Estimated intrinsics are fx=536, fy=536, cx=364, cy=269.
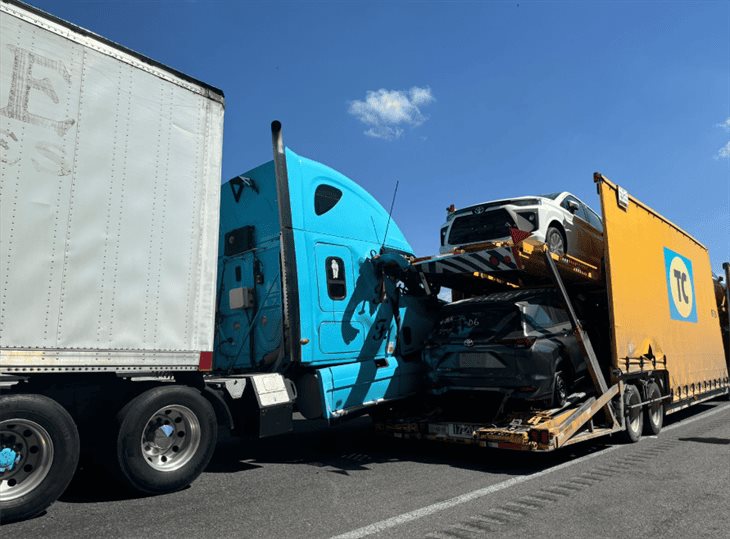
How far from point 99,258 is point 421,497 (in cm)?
359

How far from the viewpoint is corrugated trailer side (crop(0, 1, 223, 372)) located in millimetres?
4199

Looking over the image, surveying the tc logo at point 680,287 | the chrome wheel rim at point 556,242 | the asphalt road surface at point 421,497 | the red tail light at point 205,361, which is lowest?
the asphalt road surface at point 421,497

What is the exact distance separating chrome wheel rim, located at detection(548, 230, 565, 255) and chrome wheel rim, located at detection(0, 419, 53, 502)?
24.0 feet

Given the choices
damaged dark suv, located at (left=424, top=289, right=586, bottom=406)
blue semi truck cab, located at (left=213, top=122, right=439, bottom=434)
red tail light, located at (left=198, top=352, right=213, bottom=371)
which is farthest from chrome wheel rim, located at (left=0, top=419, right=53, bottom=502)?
damaged dark suv, located at (left=424, top=289, right=586, bottom=406)

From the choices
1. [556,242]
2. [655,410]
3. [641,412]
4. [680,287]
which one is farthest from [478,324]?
[680,287]

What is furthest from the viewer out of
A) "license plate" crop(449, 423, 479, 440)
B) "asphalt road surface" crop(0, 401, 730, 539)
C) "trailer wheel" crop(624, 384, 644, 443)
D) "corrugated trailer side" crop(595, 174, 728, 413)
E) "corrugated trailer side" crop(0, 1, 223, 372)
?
"trailer wheel" crop(624, 384, 644, 443)

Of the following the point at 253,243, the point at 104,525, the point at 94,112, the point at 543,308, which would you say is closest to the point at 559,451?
the point at 543,308

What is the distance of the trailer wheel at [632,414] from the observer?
780 cm

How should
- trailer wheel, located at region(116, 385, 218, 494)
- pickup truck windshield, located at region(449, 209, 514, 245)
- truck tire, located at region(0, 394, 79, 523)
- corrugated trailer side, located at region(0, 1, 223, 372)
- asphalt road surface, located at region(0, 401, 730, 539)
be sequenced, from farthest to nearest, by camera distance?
1. pickup truck windshield, located at region(449, 209, 514, 245)
2. trailer wheel, located at region(116, 385, 218, 494)
3. corrugated trailer side, located at region(0, 1, 223, 372)
4. asphalt road surface, located at region(0, 401, 730, 539)
5. truck tire, located at region(0, 394, 79, 523)

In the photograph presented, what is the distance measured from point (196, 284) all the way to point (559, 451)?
212 inches

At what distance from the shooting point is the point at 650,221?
936cm

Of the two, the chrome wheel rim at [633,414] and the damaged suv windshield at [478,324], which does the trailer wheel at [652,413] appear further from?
the damaged suv windshield at [478,324]

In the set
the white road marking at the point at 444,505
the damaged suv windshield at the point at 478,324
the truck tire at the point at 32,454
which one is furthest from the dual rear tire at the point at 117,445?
the damaged suv windshield at the point at 478,324

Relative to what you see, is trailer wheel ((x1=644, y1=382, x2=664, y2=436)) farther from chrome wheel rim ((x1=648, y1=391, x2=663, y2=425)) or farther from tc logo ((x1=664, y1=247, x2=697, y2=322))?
tc logo ((x1=664, y1=247, x2=697, y2=322))
